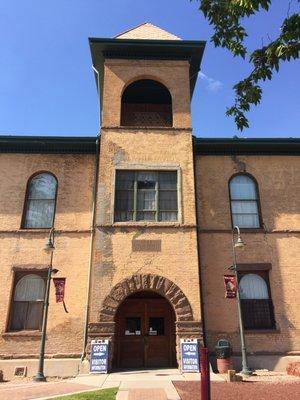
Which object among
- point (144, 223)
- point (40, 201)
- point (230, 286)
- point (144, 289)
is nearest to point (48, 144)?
point (40, 201)

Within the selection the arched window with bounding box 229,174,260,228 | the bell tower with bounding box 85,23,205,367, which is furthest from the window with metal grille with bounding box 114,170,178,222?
the arched window with bounding box 229,174,260,228

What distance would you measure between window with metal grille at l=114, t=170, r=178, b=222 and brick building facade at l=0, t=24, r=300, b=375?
1.8 inches

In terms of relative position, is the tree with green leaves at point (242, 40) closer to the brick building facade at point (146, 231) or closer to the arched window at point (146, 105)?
the brick building facade at point (146, 231)

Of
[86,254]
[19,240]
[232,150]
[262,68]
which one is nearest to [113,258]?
[86,254]

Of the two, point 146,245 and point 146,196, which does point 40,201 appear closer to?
point 146,196

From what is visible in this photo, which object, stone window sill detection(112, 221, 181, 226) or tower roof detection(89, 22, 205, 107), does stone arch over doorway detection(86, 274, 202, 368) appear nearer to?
stone window sill detection(112, 221, 181, 226)

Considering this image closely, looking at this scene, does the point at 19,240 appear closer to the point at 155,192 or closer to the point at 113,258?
the point at 113,258

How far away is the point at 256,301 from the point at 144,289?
5.02 meters

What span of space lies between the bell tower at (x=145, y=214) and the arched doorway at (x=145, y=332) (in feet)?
0.13

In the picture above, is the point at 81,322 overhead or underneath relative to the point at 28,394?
overhead

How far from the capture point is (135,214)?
1608 cm

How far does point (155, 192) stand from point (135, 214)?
1360 mm

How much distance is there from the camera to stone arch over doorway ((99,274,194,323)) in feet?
47.1

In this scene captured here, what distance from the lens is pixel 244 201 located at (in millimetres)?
17859
